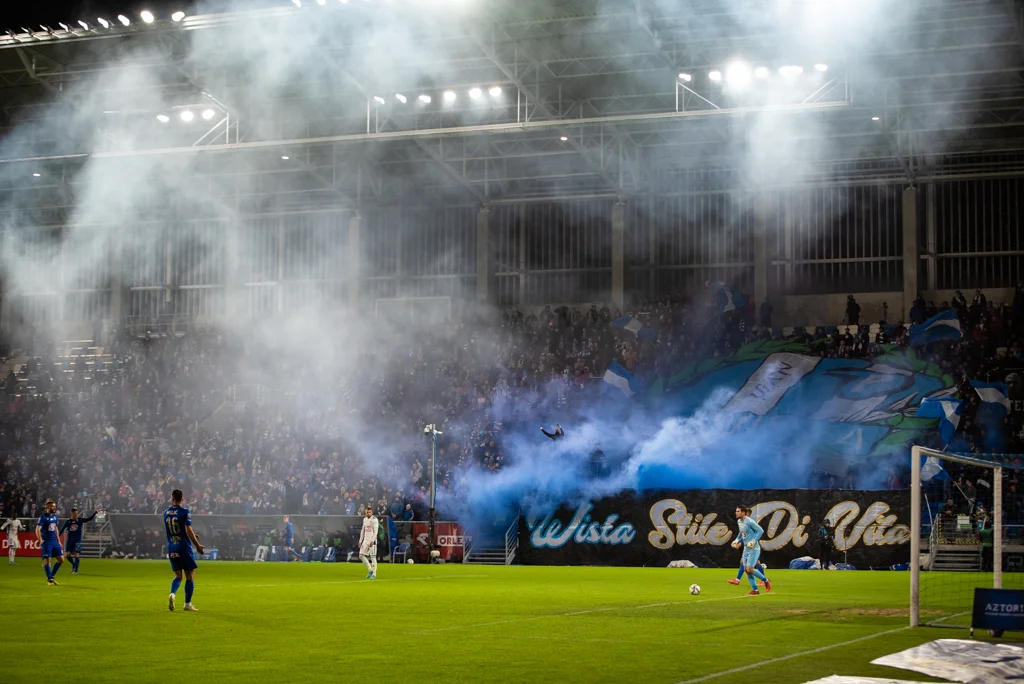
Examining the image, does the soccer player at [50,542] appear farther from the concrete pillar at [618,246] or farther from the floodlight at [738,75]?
the concrete pillar at [618,246]

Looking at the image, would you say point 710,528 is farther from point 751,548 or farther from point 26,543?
point 26,543

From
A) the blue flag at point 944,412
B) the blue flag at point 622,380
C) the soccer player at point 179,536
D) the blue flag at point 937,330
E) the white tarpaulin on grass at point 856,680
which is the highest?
the blue flag at point 937,330

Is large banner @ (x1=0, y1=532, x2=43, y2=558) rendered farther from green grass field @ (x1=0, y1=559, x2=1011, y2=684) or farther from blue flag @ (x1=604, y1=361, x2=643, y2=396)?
blue flag @ (x1=604, y1=361, x2=643, y2=396)

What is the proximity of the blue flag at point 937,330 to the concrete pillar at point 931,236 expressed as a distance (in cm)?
402

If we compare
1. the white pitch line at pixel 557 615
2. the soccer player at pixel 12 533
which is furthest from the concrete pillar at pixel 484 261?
the white pitch line at pixel 557 615

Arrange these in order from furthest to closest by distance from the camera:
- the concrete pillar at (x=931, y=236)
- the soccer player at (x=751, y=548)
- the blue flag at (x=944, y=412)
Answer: the concrete pillar at (x=931, y=236), the blue flag at (x=944, y=412), the soccer player at (x=751, y=548)

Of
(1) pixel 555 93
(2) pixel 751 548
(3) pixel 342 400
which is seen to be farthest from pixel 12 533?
(2) pixel 751 548

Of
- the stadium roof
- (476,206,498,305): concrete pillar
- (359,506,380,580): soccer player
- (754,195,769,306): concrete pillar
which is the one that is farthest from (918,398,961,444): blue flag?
(476,206,498,305): concrete pillar

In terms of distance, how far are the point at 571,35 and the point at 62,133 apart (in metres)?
18.6

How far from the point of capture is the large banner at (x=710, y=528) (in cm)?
3241

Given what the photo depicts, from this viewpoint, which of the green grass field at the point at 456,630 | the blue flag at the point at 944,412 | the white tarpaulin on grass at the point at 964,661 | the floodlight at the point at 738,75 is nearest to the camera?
the white tarpaulin on grass at the point at 964,661

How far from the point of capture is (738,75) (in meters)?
35.6

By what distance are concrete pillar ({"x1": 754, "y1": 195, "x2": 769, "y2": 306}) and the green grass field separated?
2010 cm

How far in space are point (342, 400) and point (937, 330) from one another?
22.2 m
